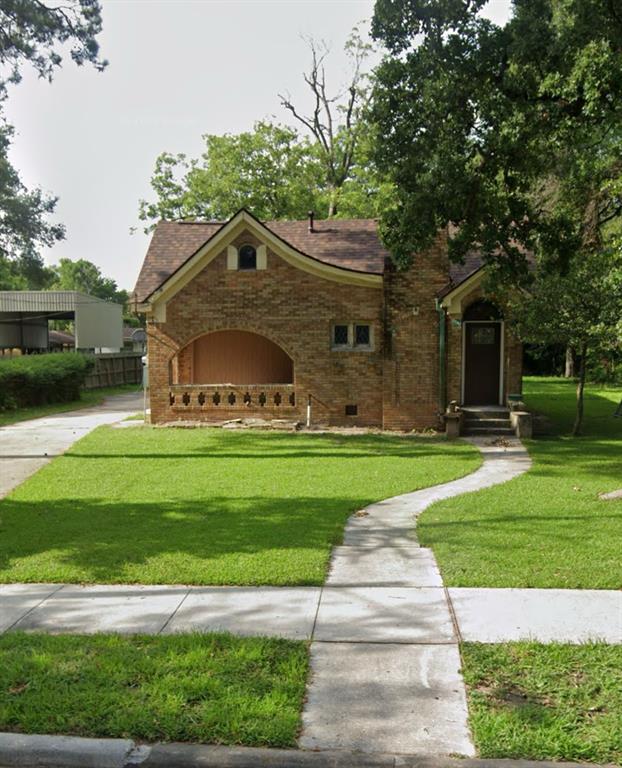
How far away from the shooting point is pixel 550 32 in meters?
12.1

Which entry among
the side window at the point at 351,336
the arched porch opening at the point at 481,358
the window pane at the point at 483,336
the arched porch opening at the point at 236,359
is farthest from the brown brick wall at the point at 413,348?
the arched porch opening at the point at 236,359

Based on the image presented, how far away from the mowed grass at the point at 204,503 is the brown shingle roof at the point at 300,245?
4945mm

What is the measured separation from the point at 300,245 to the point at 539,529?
42.9ft

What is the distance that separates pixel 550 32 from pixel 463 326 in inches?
289

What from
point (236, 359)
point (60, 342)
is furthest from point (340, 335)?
point (60, 342)

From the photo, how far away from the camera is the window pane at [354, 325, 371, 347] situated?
57.2 feet

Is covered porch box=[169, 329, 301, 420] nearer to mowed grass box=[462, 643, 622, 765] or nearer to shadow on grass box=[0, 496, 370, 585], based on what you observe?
shadow on grass box=[0, 496, 370, 585]

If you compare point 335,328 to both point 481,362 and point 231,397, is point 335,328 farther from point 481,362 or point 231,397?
point 481,362

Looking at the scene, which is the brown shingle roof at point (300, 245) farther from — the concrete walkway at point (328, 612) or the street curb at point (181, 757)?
the street curb at point (181, 757)

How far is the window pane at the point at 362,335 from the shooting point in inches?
686

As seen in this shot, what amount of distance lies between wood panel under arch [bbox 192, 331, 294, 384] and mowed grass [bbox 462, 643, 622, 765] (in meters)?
15.7

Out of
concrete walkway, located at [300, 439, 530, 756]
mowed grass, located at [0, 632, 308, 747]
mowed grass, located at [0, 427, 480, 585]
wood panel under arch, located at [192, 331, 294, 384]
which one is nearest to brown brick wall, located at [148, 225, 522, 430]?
mowed grass, located at [0, 427, 480, 585]

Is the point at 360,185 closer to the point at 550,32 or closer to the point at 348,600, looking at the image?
the point at 550,32

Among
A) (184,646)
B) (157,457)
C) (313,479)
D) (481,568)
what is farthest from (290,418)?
(184,646)
